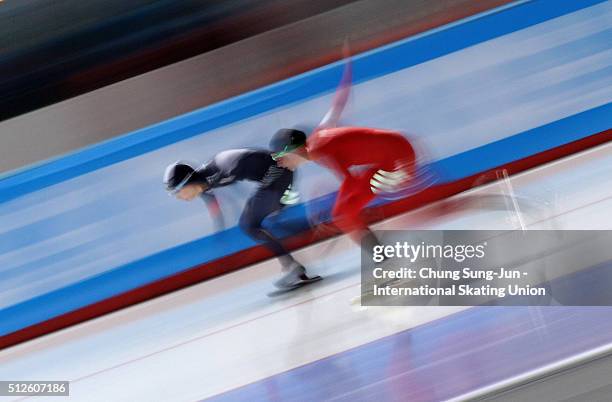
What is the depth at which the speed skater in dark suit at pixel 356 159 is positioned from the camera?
11.2 ft

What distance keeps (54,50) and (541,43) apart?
2527 millimetres

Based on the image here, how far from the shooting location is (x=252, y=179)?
377cm

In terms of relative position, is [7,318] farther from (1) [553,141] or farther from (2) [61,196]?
(1) [553,141]

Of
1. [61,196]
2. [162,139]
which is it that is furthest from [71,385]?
[162,139]

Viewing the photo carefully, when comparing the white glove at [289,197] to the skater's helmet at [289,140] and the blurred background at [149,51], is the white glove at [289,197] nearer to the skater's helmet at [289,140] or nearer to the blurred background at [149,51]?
the skater's helmet at [289,140]

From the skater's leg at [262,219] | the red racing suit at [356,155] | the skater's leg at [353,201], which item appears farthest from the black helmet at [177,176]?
the skater's leg at [353,201]

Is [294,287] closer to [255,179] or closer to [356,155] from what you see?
[255,179]

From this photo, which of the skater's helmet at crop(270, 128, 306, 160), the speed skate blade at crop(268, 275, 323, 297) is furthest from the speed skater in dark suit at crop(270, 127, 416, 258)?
the speed skate blade at crop(268, 275, 323, 297)

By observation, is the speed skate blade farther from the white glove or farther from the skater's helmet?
the skater's helmet

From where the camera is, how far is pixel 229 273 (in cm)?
420

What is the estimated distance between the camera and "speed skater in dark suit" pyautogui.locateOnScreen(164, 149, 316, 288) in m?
3.71

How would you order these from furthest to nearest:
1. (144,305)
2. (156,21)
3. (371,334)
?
(144,305) → (156,21) → (371,334)

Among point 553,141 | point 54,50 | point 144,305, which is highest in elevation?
point 54,50

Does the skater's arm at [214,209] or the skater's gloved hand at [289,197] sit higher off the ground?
the skater's arm at [214,209]
